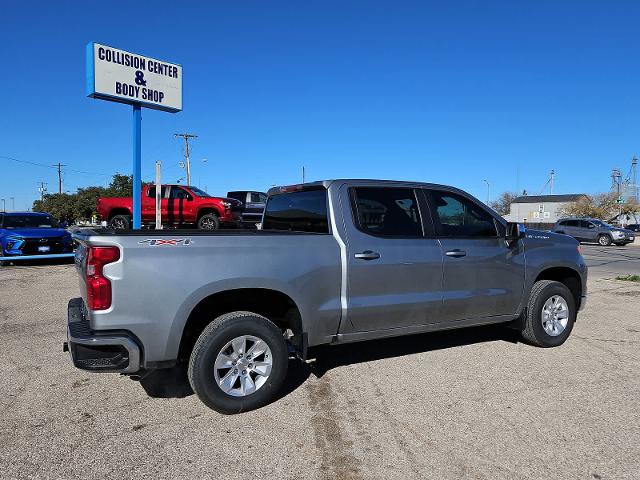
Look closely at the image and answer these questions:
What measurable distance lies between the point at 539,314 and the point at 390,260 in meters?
2.30

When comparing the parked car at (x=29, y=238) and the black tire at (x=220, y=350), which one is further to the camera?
the parked car at (x=29, y=238)

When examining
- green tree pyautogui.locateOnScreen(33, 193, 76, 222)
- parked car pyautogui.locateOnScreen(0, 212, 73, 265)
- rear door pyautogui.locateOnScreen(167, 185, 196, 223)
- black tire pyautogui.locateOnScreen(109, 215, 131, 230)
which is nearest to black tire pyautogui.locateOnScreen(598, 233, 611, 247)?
rear door pyautogui.locateOnScreen(167, 185, 196, 223)

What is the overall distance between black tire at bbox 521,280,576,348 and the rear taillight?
450 cm

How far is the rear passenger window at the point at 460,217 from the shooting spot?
5.17 meters

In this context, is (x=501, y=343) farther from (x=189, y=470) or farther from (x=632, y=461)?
(x=189, y=470)

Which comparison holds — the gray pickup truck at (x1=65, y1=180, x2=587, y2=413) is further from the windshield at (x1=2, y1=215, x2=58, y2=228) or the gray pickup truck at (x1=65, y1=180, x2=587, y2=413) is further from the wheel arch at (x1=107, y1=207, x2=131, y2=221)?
the wheel arch at (x1=107, y1=207, x2=131, y2=221)

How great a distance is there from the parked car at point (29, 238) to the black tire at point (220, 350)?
10.7 meters

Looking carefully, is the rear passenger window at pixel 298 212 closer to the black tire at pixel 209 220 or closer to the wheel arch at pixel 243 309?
the wheel arch at pixel 243 309

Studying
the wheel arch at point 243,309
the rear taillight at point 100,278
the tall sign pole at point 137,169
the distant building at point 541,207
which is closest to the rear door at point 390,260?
the wheel arch at point 243,309

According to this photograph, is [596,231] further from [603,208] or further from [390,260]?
[603,208]

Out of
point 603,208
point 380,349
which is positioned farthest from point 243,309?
point 603,208

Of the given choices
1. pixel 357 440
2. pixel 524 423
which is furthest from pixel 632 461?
pixel 357 440

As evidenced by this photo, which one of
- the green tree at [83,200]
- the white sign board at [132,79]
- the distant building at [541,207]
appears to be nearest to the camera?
the white sign board at [132,79]

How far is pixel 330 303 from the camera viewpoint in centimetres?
432
